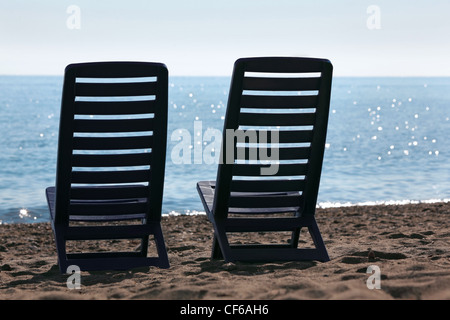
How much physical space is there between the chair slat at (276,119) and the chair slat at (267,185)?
1.36 feet

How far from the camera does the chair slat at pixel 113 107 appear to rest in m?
4.53

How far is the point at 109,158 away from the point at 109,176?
0.12 meters

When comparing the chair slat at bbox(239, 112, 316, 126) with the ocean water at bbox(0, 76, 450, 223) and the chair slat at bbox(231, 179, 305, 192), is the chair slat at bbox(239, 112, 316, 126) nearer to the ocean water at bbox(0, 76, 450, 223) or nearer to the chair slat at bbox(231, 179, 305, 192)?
the chair slat at bbox(231, 179, 305, 192)

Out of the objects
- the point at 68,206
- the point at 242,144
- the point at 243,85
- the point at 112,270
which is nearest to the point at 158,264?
the point at 112,270

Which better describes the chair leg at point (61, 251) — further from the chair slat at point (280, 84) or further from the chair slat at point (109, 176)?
the chair slat at point (280, 84)

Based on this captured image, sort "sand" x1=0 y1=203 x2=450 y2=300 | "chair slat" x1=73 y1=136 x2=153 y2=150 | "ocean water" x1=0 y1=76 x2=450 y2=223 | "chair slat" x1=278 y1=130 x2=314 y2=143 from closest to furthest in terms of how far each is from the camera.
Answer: "sand" x1=0 y1=203 x2=450 y2=300 → "chair slat" x1=73 y1=136 x2=153 y2=150 → "chair slat" x1=278 y1=130 x2=314 y2=143 → "ocean water" x1=0 y1=76 x2=450 y2=223

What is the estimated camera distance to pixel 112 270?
4.75 meters

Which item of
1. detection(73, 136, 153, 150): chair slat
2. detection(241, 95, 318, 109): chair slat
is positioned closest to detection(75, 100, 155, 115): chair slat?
detection(73, 136, 153, 150): chair slat

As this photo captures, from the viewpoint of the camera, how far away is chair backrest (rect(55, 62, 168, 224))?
4.50 meters

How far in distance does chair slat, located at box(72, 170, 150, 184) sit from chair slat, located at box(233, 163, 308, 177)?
0.63 m

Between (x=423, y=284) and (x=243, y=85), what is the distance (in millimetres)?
1794

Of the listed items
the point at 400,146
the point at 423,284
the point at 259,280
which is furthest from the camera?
the point at 400,146

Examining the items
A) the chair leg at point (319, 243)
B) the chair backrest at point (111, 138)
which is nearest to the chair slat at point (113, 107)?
the chair backrest at point (111, 138)

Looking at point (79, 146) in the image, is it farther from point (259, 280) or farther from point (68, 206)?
point (259, 280)
